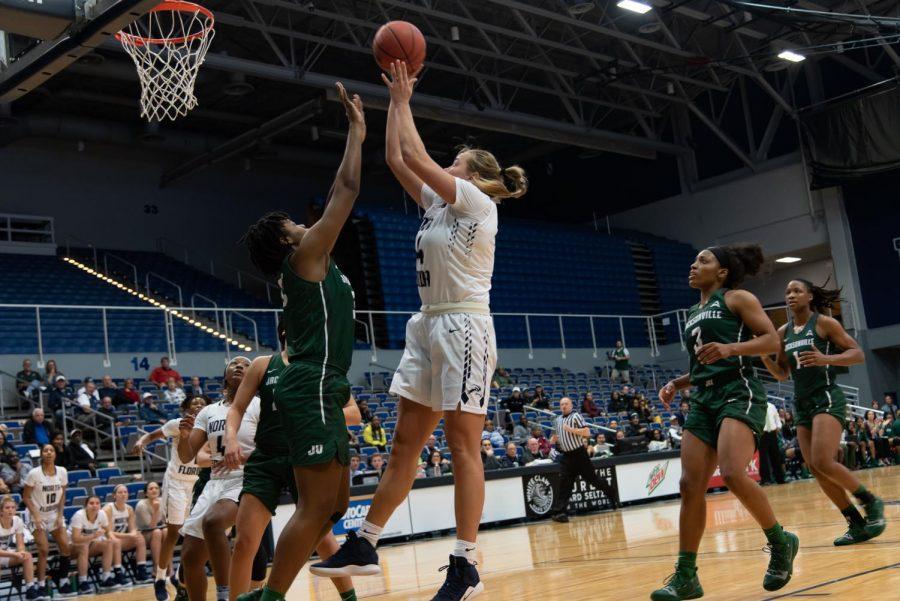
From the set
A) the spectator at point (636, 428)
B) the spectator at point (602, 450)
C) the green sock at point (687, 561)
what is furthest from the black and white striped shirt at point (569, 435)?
the green sock at point (687, 561)

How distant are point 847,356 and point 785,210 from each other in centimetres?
2397

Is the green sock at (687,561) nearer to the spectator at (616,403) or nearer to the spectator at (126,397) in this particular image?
the spectator at (126,397)

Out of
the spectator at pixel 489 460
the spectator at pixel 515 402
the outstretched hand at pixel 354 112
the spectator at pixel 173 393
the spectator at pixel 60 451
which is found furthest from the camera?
the spectator at pixel 515 402

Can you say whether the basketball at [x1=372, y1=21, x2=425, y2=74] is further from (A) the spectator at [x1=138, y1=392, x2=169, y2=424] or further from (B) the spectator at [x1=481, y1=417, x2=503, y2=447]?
(B) the spectator at [x1=481, y1=417, x2=503, y2=447]

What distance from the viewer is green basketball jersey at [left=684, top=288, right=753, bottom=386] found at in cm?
522

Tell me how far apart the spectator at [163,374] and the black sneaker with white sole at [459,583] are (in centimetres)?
1482

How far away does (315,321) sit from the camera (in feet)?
14.0

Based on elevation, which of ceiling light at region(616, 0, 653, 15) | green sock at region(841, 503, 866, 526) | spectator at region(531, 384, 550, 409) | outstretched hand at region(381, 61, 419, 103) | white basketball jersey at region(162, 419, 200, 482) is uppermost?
ceiling light at region(616, 0, 653, 15)

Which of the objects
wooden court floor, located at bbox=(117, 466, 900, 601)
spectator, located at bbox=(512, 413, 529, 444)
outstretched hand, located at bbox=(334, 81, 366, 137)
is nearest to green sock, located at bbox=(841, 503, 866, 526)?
wooden court floor, located at bbox=(117, 466, 900, 601)

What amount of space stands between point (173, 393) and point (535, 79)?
15.6m

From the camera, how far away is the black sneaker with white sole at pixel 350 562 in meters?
4.21

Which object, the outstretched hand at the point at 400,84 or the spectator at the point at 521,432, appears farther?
the spectator at the point at 521,432

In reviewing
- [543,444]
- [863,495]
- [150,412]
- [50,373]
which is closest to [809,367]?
[863,495]

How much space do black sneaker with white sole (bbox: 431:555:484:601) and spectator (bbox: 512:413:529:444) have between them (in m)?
13.9
